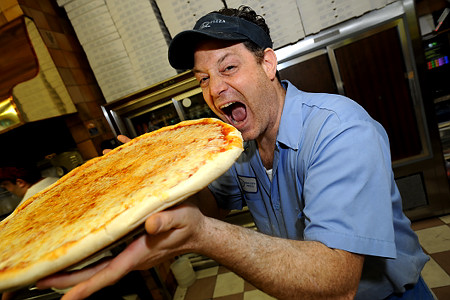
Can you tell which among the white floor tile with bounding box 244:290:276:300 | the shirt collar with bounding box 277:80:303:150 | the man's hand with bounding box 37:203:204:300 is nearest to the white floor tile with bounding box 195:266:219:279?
the white floor tile with bounding box 244:290:276:300

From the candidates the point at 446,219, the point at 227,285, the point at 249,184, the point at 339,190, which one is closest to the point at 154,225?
the point at 339,190

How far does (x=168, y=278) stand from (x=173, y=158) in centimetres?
278

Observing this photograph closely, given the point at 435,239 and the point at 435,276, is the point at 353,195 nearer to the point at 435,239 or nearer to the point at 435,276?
the point at 435,276

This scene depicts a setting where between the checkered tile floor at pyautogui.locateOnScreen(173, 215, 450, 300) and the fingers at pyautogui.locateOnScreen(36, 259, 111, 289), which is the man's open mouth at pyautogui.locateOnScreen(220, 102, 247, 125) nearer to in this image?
the fingers at pyautogui.locateOnScreen(36, 259, 111, 289)

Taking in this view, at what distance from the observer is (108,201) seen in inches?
29.6

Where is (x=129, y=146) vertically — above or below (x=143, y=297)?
above

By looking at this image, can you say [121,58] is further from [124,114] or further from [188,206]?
[188,206]

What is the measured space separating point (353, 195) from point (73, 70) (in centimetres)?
347

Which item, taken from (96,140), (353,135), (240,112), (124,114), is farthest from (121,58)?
(353,135)

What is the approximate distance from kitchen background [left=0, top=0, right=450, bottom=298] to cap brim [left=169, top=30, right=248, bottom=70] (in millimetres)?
1239

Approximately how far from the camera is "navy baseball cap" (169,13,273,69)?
3.83 feet

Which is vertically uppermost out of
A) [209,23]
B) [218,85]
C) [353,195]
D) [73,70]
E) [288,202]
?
[73,70]

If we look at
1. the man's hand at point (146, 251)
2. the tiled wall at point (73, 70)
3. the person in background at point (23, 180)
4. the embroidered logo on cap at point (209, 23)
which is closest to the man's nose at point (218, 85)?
the embroidered logo on cap at point (209, 23)

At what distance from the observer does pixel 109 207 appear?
70 centimetres
